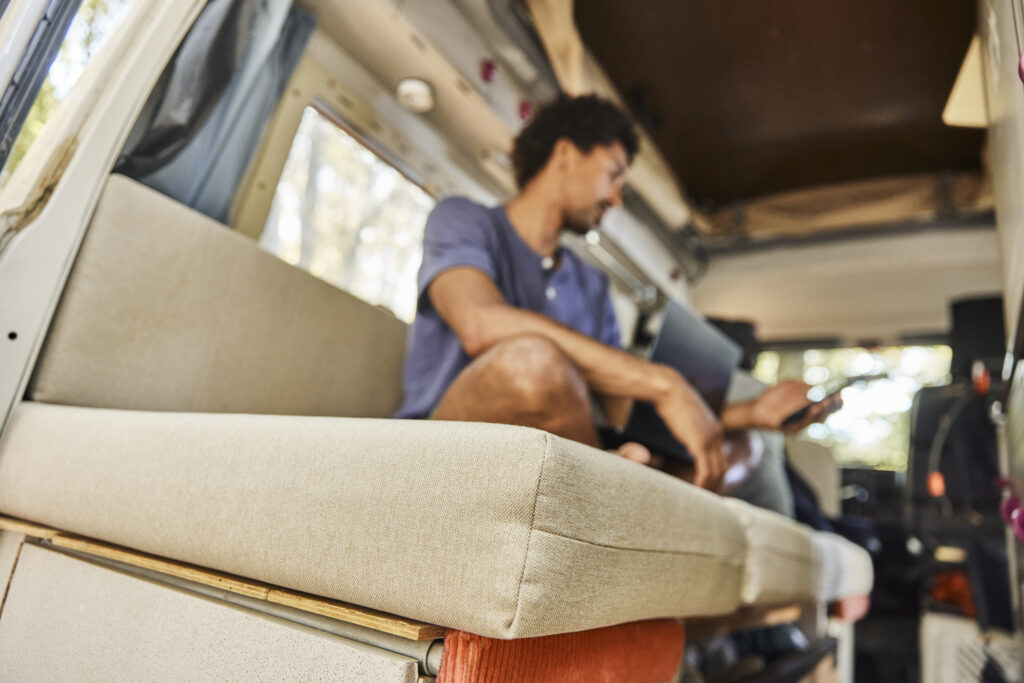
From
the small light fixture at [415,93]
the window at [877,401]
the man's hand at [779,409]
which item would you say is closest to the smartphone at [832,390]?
the man's hand at [779,409]

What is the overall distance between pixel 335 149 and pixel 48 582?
1.44m

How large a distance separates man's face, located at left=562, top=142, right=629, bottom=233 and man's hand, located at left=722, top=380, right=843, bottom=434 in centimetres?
57

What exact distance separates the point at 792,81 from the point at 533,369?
2.35m

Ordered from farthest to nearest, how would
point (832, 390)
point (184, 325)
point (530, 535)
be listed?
point (832, 390)
point (184, 325)
point (530, 535)

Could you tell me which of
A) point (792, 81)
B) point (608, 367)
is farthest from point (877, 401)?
point (608, 367)

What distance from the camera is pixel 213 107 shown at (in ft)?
4.46

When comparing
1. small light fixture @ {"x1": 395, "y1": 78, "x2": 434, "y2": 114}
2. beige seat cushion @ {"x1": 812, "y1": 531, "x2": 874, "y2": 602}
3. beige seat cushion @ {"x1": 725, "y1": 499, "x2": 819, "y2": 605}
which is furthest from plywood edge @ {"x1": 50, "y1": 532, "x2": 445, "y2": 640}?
small light fixture @ {"x1": 395, "y1": 78, "x2": 434, "y2": 114}

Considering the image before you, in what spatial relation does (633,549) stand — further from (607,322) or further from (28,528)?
(607,322)

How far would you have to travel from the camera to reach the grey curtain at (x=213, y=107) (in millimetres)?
1221

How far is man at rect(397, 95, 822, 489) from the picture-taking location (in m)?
0.85

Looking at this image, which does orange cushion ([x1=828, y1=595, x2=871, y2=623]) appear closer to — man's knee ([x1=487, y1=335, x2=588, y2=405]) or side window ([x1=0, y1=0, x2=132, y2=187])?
man's knee ([x1=487, y1=335, x2=588, y2=405])

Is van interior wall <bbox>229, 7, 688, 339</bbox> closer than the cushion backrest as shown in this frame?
No

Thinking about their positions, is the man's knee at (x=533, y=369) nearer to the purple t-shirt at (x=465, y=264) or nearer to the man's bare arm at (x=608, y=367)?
the man's bare arm at (x=608, y=367)

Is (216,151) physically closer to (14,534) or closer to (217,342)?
(217,342)
